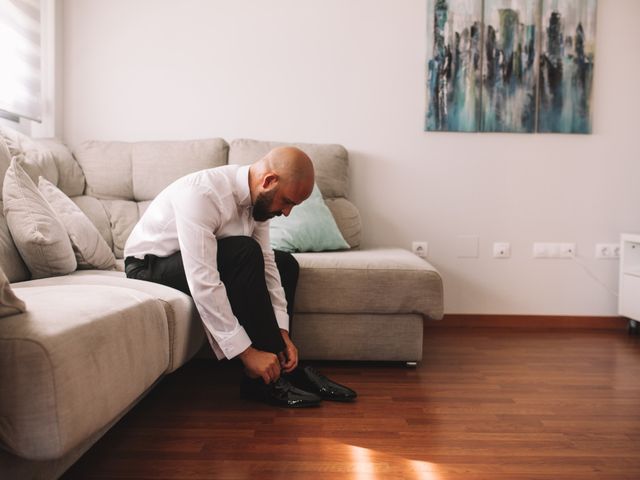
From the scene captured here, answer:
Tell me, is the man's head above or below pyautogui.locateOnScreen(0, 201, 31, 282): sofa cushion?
above

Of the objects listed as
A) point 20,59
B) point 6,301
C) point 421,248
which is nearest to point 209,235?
point 6,301

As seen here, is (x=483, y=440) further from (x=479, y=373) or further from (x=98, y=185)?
(x=98, y=185)

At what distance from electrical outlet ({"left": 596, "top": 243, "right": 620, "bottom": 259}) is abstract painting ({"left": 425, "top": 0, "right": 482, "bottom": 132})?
3.32ft

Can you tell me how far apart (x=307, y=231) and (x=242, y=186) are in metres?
0.84

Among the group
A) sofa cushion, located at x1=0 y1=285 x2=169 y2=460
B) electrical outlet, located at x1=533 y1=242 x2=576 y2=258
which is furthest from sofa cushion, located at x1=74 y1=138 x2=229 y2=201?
electrical outlet, located at x1=533 y1=242 x2=576 y2=258

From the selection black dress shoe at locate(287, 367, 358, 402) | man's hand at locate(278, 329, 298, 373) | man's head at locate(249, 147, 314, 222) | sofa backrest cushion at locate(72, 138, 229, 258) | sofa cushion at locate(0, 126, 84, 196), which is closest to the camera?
man's head at locate(249, 147, 314, 222)

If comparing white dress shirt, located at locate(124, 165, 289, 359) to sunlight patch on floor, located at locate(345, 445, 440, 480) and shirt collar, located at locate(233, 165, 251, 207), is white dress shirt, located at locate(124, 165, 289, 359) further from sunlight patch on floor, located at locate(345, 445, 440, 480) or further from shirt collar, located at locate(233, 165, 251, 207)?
sunlight patch on floor, located at locate(345, 445, 440, 480)

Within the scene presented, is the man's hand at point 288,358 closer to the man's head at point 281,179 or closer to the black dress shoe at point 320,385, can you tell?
the black dress shoe at point 320,385

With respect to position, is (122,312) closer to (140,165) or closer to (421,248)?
(140,165)

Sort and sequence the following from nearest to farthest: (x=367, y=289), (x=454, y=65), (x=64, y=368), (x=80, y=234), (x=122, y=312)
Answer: (x=64, y=368)
(x=122, y=312)
(x=80, y=234)
(x=367, y=289)
(x=454, y=65)

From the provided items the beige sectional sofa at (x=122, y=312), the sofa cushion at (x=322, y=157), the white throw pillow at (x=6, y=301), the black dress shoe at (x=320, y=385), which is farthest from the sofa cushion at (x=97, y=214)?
the white throw pillow at (x=6, y=301)

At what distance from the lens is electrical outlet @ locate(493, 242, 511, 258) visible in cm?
310

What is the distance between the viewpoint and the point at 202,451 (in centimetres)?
142

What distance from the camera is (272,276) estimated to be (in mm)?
1896
